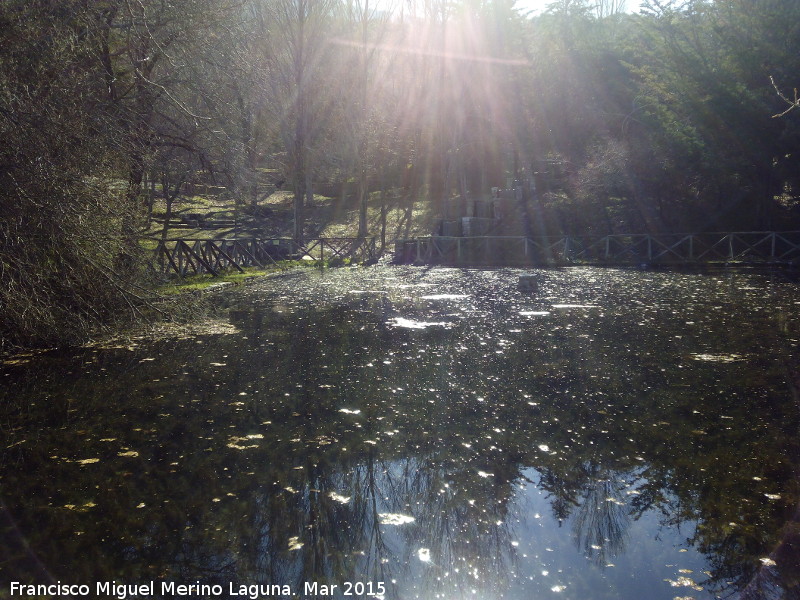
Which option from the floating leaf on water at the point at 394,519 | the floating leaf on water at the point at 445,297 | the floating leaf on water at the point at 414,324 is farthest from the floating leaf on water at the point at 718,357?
the floating leaf on water at the point at 445,297

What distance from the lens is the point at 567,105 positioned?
37906 millimetres

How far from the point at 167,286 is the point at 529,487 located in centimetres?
1329

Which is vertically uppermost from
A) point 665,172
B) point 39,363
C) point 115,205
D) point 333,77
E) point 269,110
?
point 333,77

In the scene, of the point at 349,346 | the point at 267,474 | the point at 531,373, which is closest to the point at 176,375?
the point at 349,346

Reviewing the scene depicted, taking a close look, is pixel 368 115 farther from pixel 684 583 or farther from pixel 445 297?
pixel 684 583

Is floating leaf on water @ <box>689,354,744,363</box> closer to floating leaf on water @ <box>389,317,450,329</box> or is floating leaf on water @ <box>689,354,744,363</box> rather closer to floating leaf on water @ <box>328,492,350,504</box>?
floating leaf on water @ <box>389,317,450,329</box>

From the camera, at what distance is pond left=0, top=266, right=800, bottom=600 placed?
3938 mm

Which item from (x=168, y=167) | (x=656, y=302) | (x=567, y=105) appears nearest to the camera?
(x=656, y=302)

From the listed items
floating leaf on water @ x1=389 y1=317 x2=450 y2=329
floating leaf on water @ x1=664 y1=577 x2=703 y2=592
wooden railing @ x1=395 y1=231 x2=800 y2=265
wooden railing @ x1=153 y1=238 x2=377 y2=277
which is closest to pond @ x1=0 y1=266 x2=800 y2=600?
floating leaf on water @ x1=664 y1=577 x2=703 y2=592

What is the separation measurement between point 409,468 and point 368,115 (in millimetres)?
29859

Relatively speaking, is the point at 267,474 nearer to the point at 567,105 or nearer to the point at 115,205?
the point at 115,205

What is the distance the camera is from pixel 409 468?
18.0ft

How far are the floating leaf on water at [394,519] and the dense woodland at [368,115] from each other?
16.7 feet

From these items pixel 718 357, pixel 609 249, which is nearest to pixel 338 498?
pixel 718 357
